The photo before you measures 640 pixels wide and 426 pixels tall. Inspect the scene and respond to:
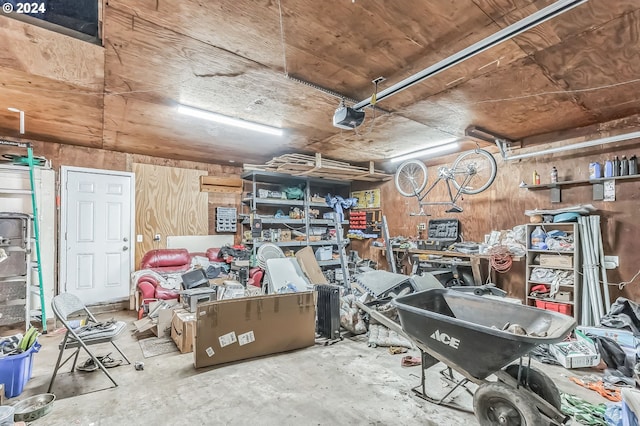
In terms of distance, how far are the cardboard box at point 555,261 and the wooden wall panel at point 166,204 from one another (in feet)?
18.1

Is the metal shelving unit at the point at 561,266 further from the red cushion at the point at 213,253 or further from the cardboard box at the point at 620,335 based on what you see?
the red cushion at the point at 213,253

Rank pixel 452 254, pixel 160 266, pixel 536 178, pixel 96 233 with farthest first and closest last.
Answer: pixel 160 266
pixel 96 233
pixel 452 254
pixel 536 178

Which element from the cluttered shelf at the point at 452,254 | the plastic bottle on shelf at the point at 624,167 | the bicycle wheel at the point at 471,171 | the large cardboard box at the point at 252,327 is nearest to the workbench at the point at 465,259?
the cluttered shelf at the point at 452,254

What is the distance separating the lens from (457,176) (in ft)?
17.3

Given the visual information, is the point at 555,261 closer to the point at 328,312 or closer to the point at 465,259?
the point at 465,259

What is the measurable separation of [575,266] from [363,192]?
423cm

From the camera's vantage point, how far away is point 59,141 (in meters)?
4.59

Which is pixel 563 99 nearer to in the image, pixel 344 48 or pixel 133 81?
pixel 344 48

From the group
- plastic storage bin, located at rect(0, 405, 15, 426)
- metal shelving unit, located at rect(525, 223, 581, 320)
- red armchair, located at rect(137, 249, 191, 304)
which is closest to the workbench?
metal shelving unit, located at rect(525, 223, 581, 320)

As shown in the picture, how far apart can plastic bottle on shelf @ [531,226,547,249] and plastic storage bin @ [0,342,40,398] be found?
219 inches

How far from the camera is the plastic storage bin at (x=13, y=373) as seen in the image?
93.6 inches

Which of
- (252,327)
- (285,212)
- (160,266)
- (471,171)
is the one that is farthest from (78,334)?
(471,171)

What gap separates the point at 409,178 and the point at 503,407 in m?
4.21

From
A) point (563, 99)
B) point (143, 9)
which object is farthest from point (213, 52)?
point (563, 99)
